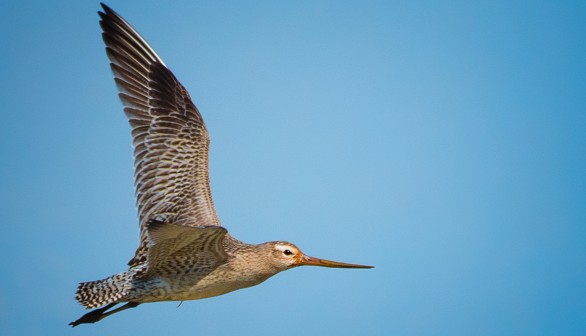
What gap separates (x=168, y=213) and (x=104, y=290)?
130cm

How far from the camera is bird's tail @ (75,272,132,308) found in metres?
8.52

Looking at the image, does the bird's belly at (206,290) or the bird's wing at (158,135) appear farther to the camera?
the bird's wing at (158,135)

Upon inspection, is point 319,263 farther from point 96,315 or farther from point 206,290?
point 96,315

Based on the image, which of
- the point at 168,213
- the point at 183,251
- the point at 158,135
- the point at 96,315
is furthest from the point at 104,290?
the point at 158,135

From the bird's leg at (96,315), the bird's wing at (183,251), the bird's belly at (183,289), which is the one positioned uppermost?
the bird's wing at (183,251)

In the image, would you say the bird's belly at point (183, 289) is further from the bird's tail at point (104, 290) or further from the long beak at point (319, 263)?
the long beak at point (319, 263)

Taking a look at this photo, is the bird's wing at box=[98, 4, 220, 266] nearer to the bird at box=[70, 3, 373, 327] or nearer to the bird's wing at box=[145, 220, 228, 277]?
the bird at box=[70, 3, 373, 327]

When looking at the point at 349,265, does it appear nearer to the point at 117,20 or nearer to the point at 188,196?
the point at 188,196

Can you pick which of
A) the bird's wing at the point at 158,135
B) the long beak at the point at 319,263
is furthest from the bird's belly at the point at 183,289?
the long beak at the point at 319,263

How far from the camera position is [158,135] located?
33.0 feet

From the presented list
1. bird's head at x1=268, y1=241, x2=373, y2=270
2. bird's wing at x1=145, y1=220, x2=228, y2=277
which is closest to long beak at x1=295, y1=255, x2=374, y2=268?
bird's head at x1=268, y1=241, x2=373, y2=270

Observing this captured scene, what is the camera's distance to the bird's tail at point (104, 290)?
8523mm

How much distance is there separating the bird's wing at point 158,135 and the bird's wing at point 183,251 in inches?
29.5

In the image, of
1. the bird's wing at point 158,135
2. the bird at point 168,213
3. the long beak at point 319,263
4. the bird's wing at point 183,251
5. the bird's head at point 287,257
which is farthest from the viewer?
the bird's wing at point 158,135
